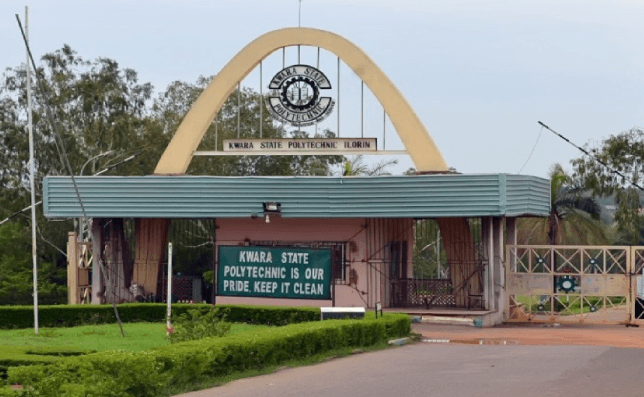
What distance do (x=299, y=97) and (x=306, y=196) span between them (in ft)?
10.9

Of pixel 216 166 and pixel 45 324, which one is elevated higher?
pixel 216 166

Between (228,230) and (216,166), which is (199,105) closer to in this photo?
(228,230)

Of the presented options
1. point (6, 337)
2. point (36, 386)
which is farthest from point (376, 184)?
point (36, 386)

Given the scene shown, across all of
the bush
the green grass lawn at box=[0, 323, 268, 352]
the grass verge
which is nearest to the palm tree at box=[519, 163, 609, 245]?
the green grass lawn at box=[0, 323, 268, 352]

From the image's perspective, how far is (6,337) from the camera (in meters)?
28.2

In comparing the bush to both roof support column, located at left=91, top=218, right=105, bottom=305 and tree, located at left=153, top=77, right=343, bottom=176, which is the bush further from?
tree, located at left=153, top=77, right=343, bottom=176

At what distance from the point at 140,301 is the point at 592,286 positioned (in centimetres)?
1351

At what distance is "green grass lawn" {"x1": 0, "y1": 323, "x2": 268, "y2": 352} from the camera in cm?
2534

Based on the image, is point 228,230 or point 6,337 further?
point 228,230

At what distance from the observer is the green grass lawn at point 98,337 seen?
2534cm

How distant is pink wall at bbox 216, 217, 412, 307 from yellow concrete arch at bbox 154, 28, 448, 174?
248cm

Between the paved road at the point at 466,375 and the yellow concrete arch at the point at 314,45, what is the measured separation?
12.2 metres

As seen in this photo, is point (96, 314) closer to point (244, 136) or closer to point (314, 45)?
point (314, 45)

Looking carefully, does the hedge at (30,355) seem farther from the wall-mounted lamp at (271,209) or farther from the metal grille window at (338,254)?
the metal grille window at (338,254)
